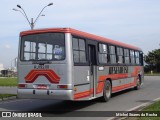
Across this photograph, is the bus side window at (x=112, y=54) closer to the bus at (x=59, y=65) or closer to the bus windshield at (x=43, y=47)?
the bus at (x=59, y=65)

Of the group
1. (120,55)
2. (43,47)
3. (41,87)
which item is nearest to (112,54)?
(120,55)

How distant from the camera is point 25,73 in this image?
42.1 ft

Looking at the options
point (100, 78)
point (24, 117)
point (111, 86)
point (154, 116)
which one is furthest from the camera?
point (111, 86)

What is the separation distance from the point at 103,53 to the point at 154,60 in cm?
6280

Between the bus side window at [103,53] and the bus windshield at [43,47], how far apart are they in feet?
10.6

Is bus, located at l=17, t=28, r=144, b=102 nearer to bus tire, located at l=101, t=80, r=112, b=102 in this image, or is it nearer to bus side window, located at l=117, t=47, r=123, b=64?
bus tire, located at l=101, t=80, r=112, b=102

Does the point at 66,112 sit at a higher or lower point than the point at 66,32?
lower

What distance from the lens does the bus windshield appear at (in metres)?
12.4

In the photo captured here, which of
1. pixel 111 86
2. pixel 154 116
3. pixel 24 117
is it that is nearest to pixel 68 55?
pixel 24 117

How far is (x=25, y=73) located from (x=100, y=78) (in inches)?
145

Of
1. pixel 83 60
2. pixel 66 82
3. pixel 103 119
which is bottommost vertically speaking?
pixel 103 119

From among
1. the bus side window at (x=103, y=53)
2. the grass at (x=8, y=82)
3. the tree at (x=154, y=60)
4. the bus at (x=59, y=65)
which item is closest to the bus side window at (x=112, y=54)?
the bus side window at (x=103, y=53)

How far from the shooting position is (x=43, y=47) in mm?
12727

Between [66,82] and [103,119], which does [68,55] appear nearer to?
[66,82]
